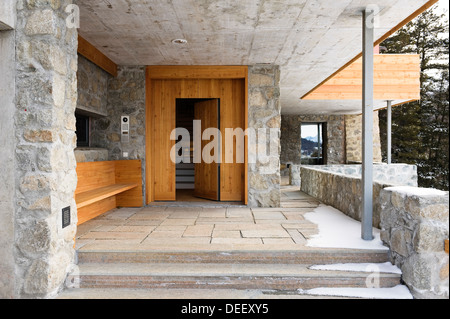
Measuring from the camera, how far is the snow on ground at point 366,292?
2.35m

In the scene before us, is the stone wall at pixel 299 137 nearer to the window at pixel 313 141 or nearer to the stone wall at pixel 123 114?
the window at pixel 313 141

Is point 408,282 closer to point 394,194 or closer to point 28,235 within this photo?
point 394,194

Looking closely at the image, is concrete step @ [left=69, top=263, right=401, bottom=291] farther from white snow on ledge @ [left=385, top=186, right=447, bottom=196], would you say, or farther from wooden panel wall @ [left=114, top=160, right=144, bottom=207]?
wooden panel wall @ [left=114, top=160, right=144, bottom=207]

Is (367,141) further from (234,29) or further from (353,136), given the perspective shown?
(353,136)

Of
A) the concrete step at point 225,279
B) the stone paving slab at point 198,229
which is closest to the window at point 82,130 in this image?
the stone paving slab at point 198,229

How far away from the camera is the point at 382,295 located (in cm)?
236

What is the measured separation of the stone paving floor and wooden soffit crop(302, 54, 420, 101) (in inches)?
172

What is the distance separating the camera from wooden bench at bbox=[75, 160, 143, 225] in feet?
12.2

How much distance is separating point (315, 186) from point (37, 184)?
507 centimetres

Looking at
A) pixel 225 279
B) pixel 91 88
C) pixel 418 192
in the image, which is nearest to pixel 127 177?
pixel 91 88

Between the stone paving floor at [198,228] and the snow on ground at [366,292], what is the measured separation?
0.46m

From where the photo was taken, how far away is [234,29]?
3.43 metres

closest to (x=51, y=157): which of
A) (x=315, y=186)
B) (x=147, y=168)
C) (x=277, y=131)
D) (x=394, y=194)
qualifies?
(x=147, y=168)

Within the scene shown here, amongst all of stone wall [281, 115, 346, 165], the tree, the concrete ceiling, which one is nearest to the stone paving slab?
the concrete ceiling
